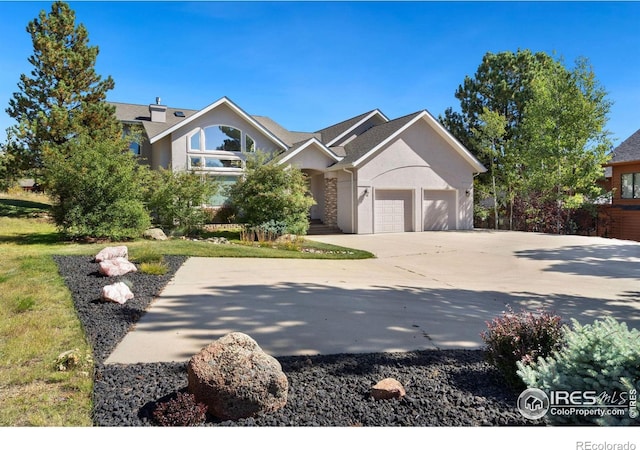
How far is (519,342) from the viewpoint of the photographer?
3256 mm

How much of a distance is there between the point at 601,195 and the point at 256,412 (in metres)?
24.7

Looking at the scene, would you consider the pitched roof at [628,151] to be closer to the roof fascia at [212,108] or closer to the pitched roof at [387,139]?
the pitched roof at [387,139]

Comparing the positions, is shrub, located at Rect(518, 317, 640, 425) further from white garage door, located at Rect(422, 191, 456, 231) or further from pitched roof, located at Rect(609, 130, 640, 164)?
pitched roof, located at Rect(609, 130, 640, 164)

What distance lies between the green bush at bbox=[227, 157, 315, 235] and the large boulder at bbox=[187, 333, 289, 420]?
11727 millimetres

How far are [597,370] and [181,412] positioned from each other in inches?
107

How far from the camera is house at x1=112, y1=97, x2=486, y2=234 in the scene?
1841cm

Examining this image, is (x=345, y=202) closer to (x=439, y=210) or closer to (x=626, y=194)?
(x=439, y=210)

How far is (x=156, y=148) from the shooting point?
20.0m

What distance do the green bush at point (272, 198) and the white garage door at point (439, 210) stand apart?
7.13 meters

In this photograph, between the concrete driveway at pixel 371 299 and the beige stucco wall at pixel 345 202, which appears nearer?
the concrete driveway at pixel 371 299

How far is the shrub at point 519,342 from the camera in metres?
3.21
